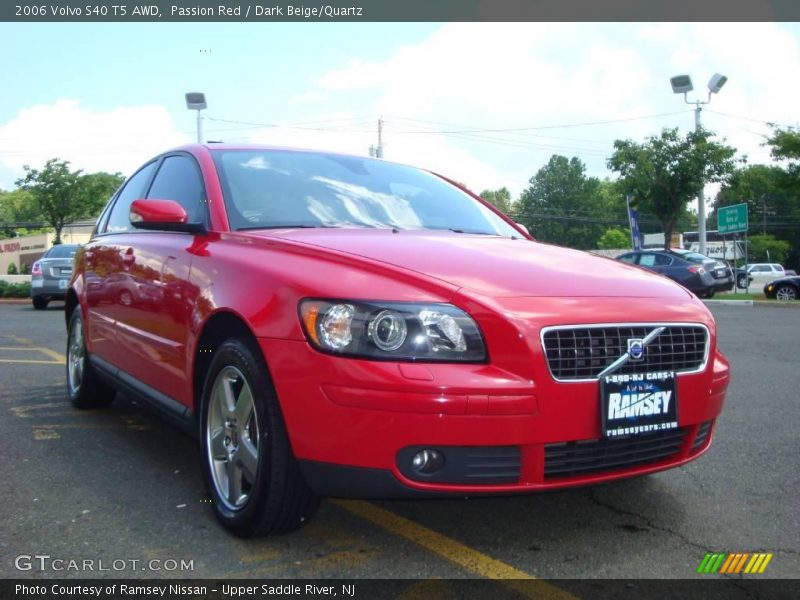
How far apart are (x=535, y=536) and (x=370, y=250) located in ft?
4.09

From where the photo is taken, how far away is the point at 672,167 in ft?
85.0

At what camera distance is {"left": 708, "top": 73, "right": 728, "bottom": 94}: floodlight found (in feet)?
92.5

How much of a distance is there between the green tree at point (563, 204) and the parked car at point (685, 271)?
7726cm

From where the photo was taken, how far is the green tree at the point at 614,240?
3622 inches

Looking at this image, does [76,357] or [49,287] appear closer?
[76,357]

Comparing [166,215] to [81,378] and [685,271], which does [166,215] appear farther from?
[685,271]

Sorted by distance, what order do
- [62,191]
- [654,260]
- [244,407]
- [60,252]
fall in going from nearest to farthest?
1. [244,407]
2. [60,252]
3. [654,260]
4. [62,191]

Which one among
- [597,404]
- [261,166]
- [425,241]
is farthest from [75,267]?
[597,404]

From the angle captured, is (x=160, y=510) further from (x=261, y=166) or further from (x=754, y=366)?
(x=754, y=366)

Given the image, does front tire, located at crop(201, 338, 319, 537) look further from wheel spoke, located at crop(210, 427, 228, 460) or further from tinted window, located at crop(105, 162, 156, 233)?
tinted window, located at crop(105, 162, 156, 233)

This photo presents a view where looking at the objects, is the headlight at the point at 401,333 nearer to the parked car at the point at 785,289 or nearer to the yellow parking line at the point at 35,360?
the yellow parking line at the point at 35,360

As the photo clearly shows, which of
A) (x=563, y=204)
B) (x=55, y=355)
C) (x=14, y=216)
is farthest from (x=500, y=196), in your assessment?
(x=55, y=355)

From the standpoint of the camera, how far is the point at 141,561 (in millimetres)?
2707

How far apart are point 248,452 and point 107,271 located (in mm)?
2227
